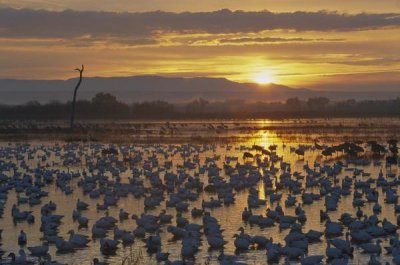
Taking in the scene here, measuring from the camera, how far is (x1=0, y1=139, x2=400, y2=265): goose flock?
15984mm

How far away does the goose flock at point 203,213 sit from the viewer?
15984 mm

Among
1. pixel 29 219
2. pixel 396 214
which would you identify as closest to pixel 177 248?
pixel 29 219

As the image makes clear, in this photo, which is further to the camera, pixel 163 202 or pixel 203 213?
pixel 163 202

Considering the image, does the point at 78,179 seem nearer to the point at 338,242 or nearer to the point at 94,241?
the point at 94,241

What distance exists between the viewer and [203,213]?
67.6 ft

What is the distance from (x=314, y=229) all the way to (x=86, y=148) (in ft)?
79.7

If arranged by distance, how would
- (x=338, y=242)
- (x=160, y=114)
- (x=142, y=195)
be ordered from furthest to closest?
1. (x=160, y=114)
2. (x=142, y=195)
3. (x=338, y=242)

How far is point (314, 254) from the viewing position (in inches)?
626

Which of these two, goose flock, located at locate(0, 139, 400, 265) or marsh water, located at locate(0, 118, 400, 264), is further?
marsh water, located at locate(0, 118, 400, 264)

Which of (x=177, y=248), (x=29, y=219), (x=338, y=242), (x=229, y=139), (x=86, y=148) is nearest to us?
(x=338, y=242)

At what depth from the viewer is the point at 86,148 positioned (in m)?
41.1

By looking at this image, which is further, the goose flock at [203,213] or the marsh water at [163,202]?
the marsh water at [163,202]

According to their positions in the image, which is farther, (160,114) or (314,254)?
(160,114)

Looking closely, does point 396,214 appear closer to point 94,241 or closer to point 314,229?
point 314,229
